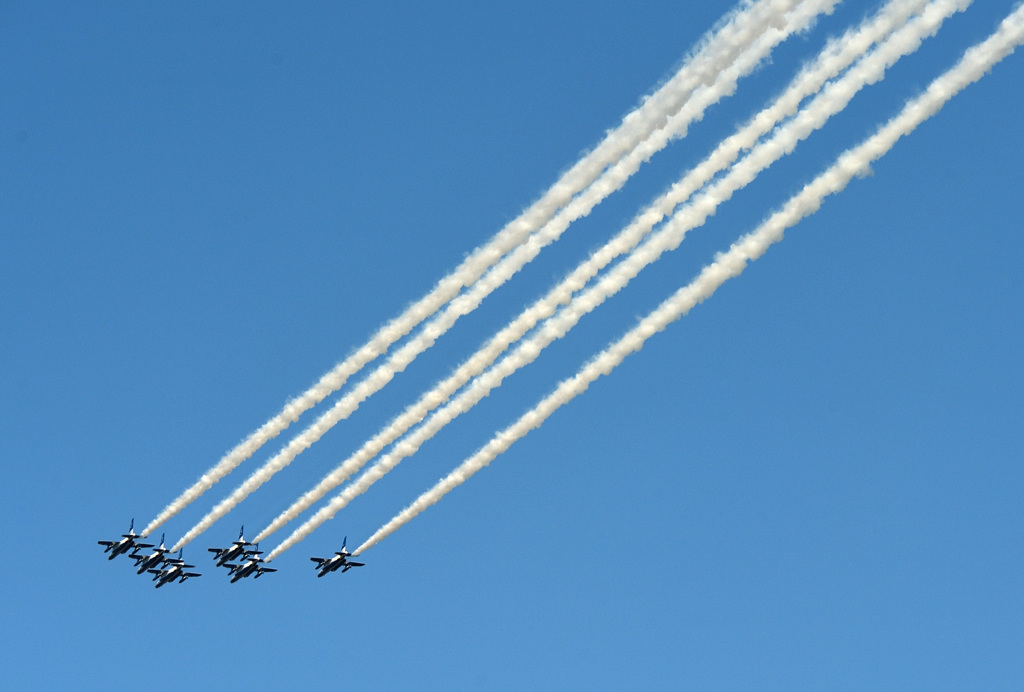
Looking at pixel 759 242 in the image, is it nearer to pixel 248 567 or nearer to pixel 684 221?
pixel 684 221

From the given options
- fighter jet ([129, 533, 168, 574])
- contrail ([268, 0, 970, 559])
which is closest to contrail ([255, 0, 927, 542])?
contrail ([268, 0, 970, 559])

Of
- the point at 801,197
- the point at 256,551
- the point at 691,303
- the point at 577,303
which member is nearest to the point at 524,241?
the point at 577,303

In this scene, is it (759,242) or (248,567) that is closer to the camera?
(759,242)

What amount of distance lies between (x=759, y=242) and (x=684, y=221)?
5.74 feet

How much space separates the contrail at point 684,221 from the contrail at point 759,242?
0.97m

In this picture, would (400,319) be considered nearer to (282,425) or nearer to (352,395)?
(352,395)

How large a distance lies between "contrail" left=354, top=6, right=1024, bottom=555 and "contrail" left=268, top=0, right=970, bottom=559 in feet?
3.18

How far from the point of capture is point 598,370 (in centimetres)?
3297

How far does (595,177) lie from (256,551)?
28759 mm

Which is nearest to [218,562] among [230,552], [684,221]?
[230,552]

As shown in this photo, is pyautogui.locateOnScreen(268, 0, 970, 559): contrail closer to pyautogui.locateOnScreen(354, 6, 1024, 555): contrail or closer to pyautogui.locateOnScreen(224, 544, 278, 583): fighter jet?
pyautogui.locateOnScreen(354, 6, 1024, 555): contrail

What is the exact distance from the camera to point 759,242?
2830 cm

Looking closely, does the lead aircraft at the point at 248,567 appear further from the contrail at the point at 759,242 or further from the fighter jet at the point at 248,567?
the contrail at the point at 759,242

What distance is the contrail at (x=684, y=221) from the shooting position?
79.7ft
